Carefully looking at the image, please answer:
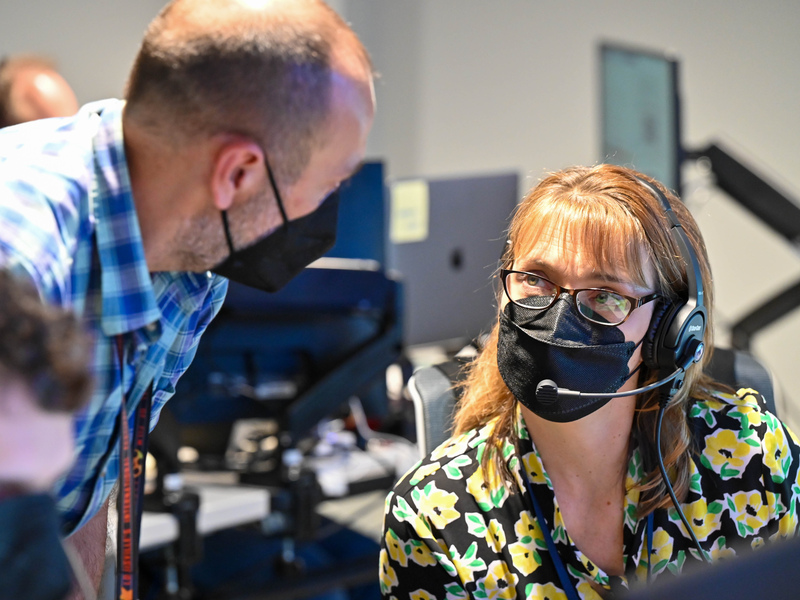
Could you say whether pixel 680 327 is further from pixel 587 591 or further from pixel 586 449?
pixel 587 591

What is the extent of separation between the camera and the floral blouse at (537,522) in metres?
0.97

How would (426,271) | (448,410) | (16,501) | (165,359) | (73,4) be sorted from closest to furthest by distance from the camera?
1. (16,501)
2. (165,359)
3. (448,410)
4. (426,271)
5. (73,4)

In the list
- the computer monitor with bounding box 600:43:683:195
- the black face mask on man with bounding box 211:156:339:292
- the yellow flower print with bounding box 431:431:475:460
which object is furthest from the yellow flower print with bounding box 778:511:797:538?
the computer monitor with bounding box 600:43:683:195

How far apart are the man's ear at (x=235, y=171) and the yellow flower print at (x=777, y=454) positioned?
79 centimetres

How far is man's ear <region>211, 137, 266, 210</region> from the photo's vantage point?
0.81m

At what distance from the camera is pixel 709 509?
Result: 3.36 ft

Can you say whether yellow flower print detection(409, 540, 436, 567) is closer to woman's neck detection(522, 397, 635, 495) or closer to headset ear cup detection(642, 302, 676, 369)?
woman's neck detection(522, 397, 635, 495)

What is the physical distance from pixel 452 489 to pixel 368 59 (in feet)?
1.89

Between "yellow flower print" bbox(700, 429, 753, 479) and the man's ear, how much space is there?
730mm

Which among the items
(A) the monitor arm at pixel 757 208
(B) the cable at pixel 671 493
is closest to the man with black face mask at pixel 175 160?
(B) the cable at pixel 671 493

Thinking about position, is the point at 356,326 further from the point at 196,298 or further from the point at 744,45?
the point at 744,45

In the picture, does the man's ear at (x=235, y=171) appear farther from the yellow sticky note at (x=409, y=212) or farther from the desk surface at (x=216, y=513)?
the yellow sticky note at (x=409, y=212)

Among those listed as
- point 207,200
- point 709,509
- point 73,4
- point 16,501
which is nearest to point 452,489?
point 709,509

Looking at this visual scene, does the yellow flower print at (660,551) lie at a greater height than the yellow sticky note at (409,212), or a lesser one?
lesser
